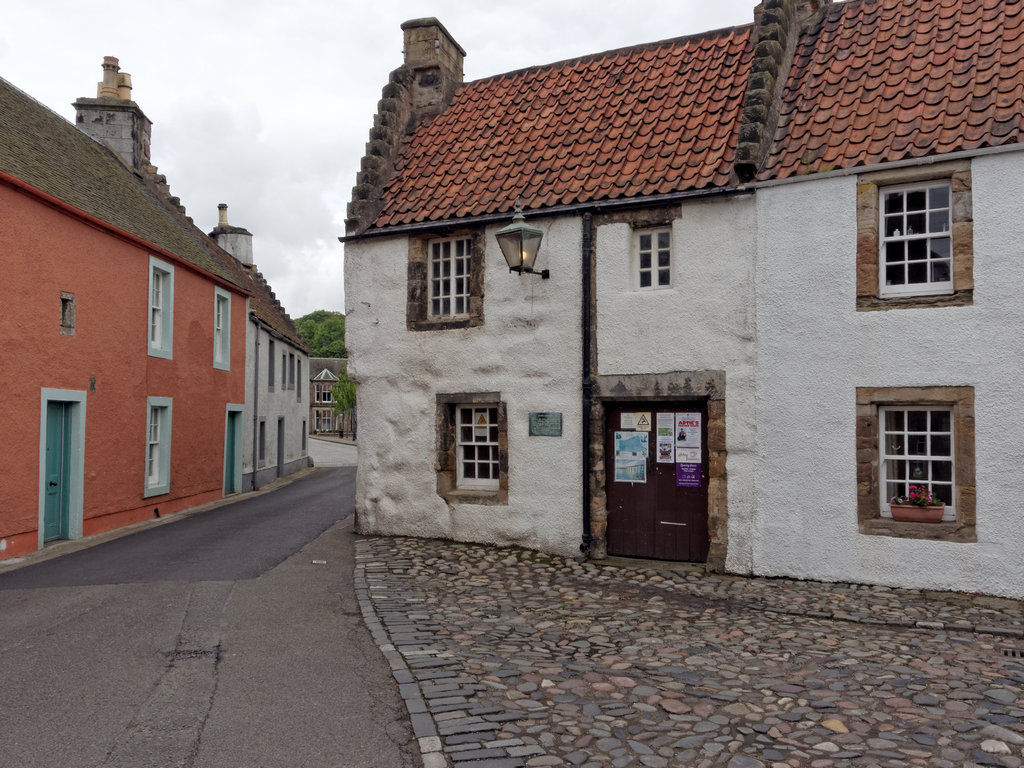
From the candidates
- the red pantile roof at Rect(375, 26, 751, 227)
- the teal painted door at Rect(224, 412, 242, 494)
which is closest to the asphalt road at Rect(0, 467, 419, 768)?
the red pantile roof at Rect(375, 26, 751, 227)

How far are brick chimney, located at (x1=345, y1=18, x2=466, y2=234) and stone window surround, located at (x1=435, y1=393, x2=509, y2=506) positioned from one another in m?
3.65

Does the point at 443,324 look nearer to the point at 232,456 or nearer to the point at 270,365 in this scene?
the point at 232,456

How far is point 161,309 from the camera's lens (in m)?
17.0

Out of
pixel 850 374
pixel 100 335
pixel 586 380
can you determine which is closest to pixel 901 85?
pixel 850 374

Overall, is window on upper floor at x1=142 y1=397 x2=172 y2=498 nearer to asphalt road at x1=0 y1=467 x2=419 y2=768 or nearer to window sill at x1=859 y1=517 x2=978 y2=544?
asphalt road at x1=0 y1=467 x2=419 y2=768

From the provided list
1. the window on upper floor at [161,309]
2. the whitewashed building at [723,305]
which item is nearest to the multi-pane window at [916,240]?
the whitewashed building at [723,305]

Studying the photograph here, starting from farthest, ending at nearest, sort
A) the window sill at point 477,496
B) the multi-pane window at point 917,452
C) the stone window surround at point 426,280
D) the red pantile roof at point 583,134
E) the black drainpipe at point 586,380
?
the stone window surround at point 426,280 < the window sill at point 477,496 < the red pantile roof at point 583,134 < the black drainpipe at point 586,380 < the multi-pane window at point 917,452

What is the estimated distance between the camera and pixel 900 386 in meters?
9.09

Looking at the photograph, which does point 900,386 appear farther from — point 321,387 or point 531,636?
point 321,387

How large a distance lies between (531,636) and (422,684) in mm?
1567

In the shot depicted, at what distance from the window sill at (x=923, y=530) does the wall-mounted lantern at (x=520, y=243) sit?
200 inches

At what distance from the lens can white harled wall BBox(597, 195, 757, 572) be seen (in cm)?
993

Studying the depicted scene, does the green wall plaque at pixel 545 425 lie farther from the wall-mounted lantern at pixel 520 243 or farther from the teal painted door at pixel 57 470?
the teal painted door at pixel 57 470

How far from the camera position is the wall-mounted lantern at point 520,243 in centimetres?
1073
